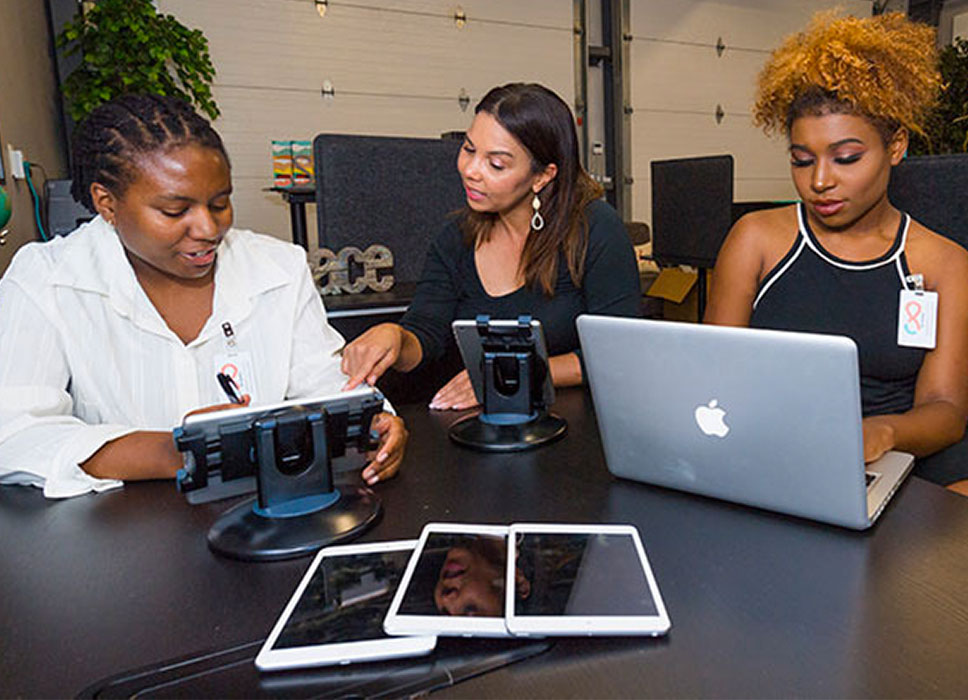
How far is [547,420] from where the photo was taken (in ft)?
3.47

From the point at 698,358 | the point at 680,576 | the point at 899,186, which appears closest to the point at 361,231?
the point at 899,186

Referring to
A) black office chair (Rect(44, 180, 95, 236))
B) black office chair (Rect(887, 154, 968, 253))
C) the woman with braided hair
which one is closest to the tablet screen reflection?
the woman with braided hair

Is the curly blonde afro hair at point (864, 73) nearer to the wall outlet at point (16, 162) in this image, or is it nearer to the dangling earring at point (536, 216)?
the dangling earring at point (536, 216)

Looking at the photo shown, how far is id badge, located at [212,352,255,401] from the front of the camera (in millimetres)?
1090

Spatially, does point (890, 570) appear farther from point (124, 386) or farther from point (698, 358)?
point (124, 386)

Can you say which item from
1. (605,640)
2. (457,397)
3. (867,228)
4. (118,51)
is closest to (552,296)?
(457,397)

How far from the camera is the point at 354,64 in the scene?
4.65 m

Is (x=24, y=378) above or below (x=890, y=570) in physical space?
above

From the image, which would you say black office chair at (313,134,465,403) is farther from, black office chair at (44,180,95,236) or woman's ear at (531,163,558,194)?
black office chair at (44,180,95,236)

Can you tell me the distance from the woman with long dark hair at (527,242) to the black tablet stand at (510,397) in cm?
39

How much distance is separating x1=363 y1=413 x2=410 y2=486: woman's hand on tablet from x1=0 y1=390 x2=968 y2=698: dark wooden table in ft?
0.07

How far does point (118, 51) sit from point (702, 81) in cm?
431

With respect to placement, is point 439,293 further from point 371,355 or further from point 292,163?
point 292,163

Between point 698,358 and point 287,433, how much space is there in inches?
16.8
